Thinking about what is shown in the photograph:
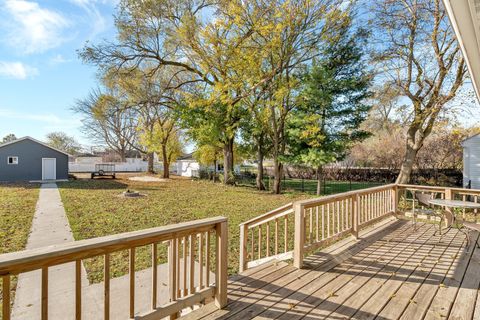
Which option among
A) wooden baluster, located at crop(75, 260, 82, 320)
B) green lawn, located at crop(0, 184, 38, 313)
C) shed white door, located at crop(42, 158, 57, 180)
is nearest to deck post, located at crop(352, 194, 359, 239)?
wooden baluster, located at crop(75, 260, 82, 320)

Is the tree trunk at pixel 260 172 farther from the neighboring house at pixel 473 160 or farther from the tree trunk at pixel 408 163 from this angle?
the neighboring house at pixel 473 160

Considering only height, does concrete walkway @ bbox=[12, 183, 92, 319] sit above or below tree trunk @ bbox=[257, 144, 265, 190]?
below

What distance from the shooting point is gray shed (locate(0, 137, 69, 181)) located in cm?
1942

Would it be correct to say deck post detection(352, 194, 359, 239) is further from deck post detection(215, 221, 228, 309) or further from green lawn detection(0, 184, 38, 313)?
green lawn detection(0, 184, 38, 313)

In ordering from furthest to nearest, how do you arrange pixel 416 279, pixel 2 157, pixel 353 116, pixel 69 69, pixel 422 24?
pixel 2 157, pixel 69 69, pixel 353 116, pixel 422 24, pixel 416 279

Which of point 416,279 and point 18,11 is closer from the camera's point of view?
point 416,279

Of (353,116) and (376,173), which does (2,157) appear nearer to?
(353,116)

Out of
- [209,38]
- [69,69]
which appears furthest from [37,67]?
[209,38]

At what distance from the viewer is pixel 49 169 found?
2108cm

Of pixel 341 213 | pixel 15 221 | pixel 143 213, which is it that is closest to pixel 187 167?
pixel 143 213

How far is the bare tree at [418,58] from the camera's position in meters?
9.29

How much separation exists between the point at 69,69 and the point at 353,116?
16.3 m

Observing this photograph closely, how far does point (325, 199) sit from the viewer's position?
13.7 ft

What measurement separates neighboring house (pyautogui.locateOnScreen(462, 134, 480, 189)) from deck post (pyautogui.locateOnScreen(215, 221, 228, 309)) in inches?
592
